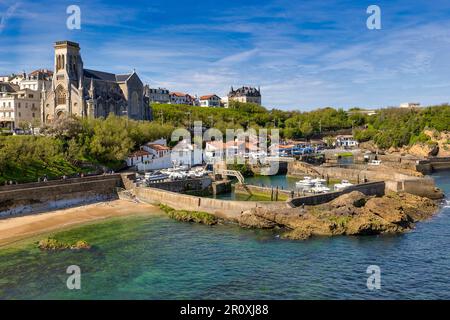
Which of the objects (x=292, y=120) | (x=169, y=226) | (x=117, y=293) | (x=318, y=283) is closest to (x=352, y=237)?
(x=318, y=283)

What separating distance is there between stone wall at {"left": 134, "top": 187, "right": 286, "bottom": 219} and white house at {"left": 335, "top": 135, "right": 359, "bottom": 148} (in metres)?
86.1

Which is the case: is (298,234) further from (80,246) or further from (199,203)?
(80,246)

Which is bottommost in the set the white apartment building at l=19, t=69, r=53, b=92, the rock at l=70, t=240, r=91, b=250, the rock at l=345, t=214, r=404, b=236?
the rock at l=70, t=240, r=91, b=250

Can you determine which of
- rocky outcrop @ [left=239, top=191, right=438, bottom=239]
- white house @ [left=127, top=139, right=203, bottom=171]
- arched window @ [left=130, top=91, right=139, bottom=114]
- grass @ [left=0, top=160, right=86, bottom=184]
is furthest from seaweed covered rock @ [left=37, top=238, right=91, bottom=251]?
arched window @ [left=130, top=91, right=139, bottom=114]

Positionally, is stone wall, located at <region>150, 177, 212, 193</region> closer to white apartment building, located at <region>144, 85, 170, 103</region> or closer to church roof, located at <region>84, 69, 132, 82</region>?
church roof, located at <region>84, 69, 132, 82</region>

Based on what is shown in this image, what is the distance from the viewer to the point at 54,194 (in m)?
42.3

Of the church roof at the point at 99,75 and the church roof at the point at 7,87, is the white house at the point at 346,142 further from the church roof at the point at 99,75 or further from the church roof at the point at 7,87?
the church roof at the point at 7,87

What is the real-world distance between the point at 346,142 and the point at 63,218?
3883 inches

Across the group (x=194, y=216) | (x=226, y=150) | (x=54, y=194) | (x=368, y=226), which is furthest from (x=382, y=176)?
(x=54, y=194)

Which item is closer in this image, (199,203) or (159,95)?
(199,203)

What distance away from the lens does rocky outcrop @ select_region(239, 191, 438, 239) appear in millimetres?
33531

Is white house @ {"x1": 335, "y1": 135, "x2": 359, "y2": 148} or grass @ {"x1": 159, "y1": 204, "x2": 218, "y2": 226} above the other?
white house @ {"x1": 335, "y1": 135, "x2": 359, "y2": 148}
